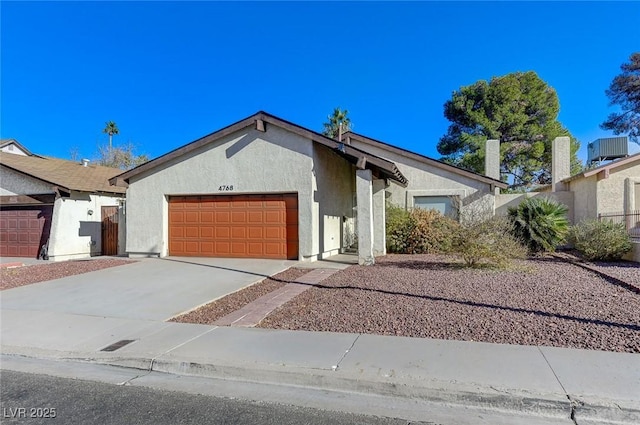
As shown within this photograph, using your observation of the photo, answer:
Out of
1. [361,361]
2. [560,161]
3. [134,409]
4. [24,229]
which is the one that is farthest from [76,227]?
[560,161]

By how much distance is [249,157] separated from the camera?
14289mm

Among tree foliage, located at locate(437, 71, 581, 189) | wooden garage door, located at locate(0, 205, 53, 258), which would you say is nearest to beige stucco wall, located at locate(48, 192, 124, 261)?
wooden garage door, located at locate(0, 205, 53, 258)

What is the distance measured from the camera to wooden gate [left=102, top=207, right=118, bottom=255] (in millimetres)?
17656

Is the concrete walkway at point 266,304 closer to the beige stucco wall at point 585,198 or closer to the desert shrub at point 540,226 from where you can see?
the desert shrub at point 540,226

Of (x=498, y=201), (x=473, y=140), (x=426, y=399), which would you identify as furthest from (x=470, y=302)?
(x=473, y=140)

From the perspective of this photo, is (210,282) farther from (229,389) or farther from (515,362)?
(515,362)

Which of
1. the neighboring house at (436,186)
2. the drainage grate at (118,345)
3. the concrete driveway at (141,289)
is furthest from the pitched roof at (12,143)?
the drainage grate at (118,345)

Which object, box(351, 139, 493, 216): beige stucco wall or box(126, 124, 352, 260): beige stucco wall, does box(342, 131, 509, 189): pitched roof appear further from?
box(126, 124, 352, 260): beige stucco wall

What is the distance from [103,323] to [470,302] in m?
6.39

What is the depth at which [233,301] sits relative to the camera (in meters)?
8.05

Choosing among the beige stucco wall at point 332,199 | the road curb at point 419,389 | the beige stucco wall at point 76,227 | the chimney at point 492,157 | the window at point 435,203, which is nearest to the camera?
the road curb at point 419,389

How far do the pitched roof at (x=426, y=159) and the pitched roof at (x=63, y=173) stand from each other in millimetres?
11933

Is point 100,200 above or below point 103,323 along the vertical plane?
above

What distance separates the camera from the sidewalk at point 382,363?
377 centimetres
